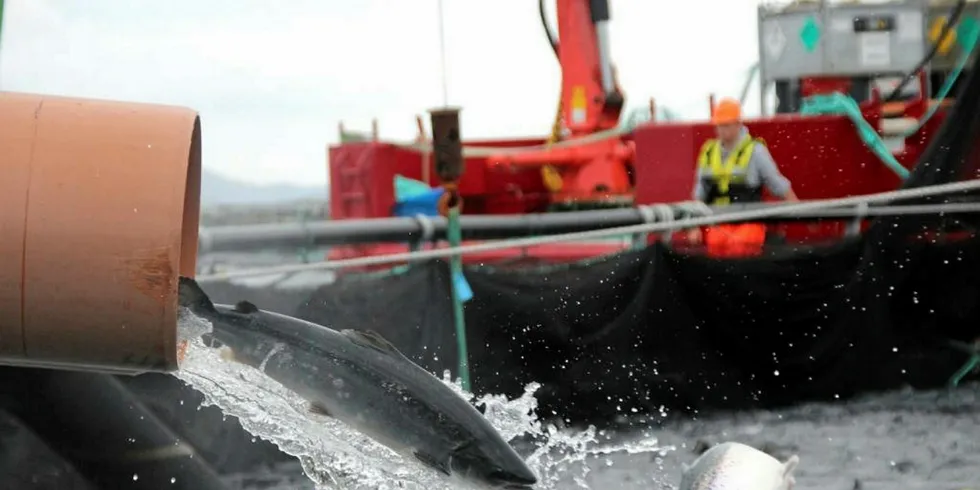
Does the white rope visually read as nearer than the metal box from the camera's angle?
Yes

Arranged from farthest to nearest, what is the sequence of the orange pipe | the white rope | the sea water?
the white rope < the sea water < the orange pipe

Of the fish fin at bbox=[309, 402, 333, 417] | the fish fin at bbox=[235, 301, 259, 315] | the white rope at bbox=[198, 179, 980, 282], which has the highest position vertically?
the fish fin at bbox=[235, 301, 259, 315]

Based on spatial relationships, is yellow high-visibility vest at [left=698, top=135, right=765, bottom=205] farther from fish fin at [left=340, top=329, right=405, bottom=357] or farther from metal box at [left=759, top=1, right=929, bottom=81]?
fish fin at [left=340, top=329, right=405, bottom=357]

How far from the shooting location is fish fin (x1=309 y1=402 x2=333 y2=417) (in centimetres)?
354

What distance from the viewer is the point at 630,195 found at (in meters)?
11.5

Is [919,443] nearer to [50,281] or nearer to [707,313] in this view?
[707,313]

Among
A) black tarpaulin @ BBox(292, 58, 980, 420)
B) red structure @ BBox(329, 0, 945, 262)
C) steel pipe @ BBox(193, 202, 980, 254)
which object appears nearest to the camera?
steel pipe @ BBox(193, 202, 980, 254)

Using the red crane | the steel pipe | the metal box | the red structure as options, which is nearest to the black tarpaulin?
the steel pipe

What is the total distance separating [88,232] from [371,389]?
866 millimetres

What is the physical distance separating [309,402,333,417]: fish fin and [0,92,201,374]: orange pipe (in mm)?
601

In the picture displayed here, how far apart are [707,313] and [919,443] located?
1202mm

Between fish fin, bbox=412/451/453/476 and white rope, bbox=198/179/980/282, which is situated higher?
white rope, bbox=198/179/980/282

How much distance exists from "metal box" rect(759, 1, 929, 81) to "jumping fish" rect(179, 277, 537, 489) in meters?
9.87

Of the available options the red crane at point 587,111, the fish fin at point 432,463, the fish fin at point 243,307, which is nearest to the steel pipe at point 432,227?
the fish fin at point 243,307
